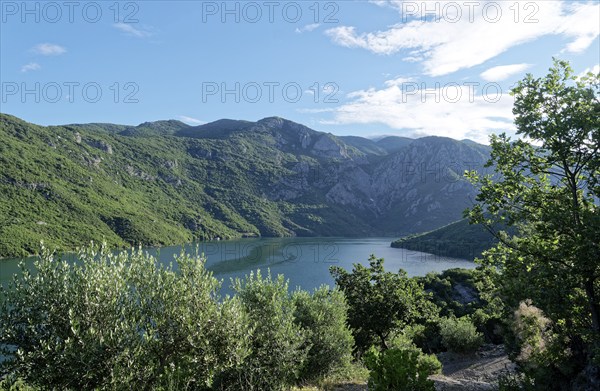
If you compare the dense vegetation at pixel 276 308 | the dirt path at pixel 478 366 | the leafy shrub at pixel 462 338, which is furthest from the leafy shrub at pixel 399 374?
the leafy shrub at pixel 462 338

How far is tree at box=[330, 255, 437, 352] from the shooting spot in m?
31.4

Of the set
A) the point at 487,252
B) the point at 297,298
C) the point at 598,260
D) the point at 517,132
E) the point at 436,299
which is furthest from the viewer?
the point at 436,299

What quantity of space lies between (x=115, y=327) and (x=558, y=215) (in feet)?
53.6

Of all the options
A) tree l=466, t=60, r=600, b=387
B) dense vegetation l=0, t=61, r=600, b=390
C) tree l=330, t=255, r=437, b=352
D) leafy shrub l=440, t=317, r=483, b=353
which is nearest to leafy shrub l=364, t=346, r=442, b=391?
dense vegetation l=0, t=61, r=600, b=390

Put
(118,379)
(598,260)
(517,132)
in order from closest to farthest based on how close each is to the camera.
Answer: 1. (598,260)
2. (118,379)
3. (517,132)

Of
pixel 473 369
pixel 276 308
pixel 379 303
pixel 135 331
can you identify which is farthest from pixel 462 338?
pixel 135 331

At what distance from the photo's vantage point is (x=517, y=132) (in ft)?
49.2

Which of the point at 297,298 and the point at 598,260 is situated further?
the point at 297,298

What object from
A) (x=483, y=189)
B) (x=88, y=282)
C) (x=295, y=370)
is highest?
(x=483, y=189)

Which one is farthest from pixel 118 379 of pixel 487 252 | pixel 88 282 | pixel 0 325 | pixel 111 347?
pixel 487 252

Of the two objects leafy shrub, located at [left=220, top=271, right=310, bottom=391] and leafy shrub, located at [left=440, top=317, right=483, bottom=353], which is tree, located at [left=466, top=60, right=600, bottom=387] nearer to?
leafy shrub, located at [left=220, top=271, right=310, bottom=391]

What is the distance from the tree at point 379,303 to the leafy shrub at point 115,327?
57.5 feet

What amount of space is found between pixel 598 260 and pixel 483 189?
5.12 metres

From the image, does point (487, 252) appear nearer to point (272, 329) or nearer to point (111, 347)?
point (272, 329)
